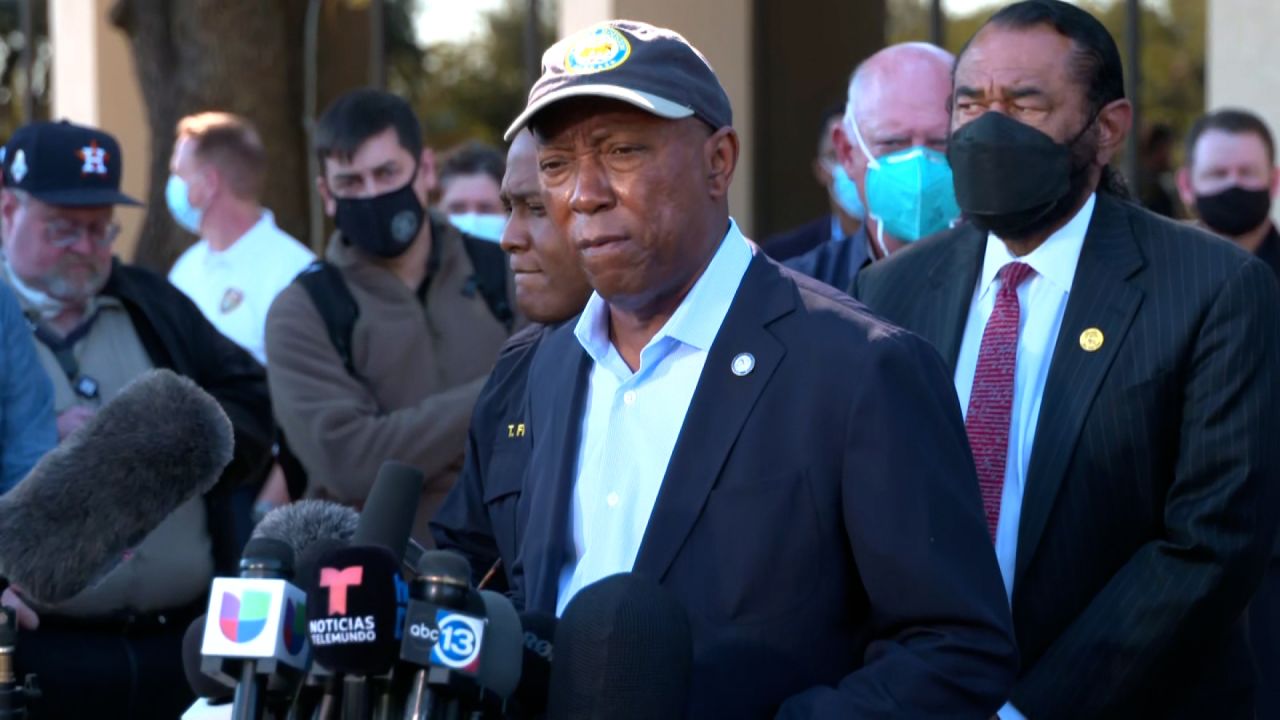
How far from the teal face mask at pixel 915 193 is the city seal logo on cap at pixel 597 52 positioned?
2504 mm

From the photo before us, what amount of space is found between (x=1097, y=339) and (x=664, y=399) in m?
1.15

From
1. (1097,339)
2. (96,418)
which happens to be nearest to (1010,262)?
(1097,339)

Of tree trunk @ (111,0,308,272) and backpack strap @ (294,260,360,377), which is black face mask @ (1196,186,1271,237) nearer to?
backpack strap @ (294,260,360,377)

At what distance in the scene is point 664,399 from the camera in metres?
2.99

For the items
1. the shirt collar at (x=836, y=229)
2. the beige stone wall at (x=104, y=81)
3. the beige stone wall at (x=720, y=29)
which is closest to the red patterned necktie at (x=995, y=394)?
the shirt collar at (x=836, y=229)

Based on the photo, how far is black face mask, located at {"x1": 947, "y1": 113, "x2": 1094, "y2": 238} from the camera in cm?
392

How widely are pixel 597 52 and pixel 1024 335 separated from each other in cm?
139

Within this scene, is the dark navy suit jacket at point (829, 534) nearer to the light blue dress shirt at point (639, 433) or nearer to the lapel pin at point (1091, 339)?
the light blue dress shirt at point (639, 433)

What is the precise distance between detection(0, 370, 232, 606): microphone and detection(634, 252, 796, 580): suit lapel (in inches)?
48.4

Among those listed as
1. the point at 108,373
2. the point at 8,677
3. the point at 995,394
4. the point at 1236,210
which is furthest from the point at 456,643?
the point at 1236,210

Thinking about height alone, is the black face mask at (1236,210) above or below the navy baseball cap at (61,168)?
below

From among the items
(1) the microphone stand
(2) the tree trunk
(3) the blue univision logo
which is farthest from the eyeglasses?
(2) the tree trunk

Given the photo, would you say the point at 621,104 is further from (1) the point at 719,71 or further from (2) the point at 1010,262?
(1) the point at 719,71

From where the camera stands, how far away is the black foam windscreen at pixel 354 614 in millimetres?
2238
